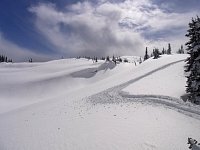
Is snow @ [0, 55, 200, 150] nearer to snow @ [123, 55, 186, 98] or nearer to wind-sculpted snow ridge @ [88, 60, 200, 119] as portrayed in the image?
wind-sculpted snow ridge @ [88, 60, 200, 119]

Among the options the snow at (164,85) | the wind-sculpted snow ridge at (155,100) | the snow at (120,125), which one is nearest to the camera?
the snow at (120,125)

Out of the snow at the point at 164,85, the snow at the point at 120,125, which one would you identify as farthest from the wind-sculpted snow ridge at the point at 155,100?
the snow at the point at 164,85

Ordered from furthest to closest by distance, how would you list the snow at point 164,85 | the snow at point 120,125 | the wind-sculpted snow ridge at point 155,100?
the snow at point 164,85 < the wind-sculpted snow ridge at point 155,100 < the snow at point 120,125

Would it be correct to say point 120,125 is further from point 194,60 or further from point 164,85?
point 164,85

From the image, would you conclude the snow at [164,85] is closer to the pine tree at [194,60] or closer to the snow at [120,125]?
the snow at [120,125]

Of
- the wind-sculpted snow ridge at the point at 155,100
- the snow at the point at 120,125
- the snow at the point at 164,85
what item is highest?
the snow at the point at 164,85

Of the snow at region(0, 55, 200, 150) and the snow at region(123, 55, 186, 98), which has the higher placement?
the snow at region(123, 55, 186, 98)

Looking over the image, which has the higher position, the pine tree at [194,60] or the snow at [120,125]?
the pine tree at [194,60]

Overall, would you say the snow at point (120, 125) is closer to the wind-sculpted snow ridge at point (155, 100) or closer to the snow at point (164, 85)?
the wind-sculpted snow ridge at point (155, 100)

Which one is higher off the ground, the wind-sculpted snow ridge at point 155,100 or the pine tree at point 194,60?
the pine tree at point 194,60

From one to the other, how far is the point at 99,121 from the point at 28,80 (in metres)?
74.2

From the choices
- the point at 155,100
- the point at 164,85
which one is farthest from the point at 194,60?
the point at 164,85

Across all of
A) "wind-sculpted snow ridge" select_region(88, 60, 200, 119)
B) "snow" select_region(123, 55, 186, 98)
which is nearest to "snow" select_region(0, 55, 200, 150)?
"wind-sculpted snow ridge" select_region(88, 60, 200, 119)

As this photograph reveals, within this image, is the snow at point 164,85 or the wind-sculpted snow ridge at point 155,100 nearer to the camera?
the wind-sculpted snow ridge at point 155,100
